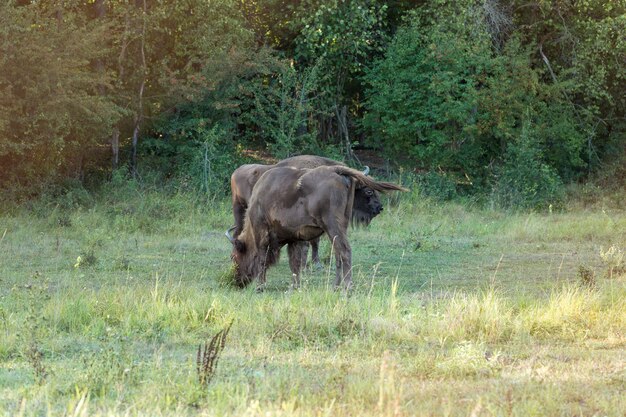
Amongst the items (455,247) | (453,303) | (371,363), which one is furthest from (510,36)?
(371,363)

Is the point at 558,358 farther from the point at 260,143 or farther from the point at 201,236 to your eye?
the point at 260,143

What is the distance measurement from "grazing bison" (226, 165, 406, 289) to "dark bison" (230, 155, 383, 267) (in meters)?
0.21

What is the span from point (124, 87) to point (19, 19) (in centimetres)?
507

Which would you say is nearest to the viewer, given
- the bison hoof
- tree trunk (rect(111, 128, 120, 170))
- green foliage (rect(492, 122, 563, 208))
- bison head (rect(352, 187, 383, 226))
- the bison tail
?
the bison tail

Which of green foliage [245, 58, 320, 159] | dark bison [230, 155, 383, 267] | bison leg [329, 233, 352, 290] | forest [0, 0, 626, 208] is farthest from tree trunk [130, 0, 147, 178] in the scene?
bison leg [329, 233, 352, 290]

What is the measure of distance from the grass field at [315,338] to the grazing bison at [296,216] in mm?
547

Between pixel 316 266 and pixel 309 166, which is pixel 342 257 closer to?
pixel 309 166

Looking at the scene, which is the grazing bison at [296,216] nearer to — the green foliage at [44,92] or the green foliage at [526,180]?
the green foliage at [44,92]

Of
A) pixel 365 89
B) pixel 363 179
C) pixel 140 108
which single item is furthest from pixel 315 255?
pixel 365 89

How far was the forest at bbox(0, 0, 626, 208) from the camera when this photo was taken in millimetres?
23391

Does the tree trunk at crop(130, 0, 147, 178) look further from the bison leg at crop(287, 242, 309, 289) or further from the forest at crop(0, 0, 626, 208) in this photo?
the bison leg at crop(287, 242, 309, 289)

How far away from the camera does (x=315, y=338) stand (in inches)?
333

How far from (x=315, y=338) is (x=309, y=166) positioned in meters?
4.74

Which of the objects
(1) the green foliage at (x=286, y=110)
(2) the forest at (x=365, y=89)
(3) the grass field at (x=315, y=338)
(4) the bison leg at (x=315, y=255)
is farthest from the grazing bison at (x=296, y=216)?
(1) the green foliage at (x=286, y=110)
